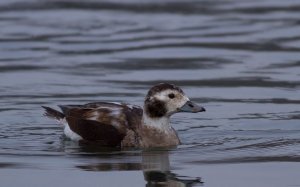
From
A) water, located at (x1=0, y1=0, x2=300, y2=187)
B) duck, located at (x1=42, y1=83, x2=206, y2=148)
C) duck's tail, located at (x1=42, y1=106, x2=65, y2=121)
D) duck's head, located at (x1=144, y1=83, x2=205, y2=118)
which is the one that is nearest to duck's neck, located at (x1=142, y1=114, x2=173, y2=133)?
duck, located at (x1=42, y1=83, x2=206, y2=148)

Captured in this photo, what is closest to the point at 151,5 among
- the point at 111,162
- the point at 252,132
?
the point at 252,132

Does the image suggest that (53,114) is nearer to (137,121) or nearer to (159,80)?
(137,121)

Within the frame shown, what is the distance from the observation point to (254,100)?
60.8 ft

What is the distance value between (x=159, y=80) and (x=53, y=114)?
401 cm

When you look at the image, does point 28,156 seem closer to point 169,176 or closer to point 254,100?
point 169,176

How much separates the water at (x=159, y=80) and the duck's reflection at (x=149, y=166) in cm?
2

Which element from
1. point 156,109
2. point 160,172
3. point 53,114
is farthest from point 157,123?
point 160,172

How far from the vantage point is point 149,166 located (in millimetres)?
14398

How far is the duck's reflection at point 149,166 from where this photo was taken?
1328cm

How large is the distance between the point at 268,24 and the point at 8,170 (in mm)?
12906

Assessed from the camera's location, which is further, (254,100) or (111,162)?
(254,100)

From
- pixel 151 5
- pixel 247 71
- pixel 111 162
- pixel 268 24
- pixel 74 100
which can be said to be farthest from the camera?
pixel 151 5

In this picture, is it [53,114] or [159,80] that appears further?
[159,80]

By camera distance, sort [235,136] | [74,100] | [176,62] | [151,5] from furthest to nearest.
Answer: [151,5] → [176,62] → [74,100] → [235,136]
